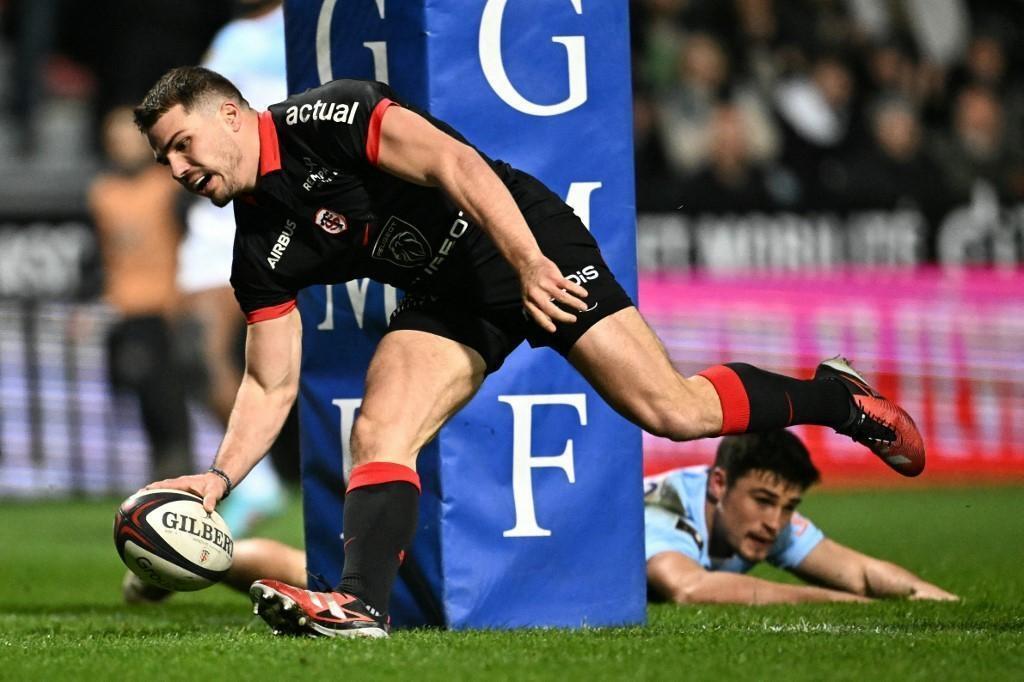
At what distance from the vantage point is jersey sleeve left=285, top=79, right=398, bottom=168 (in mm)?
4730

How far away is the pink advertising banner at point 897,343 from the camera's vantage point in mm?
11375

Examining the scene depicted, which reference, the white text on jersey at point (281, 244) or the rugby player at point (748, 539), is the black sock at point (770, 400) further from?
the white text on jersey at point (281, 244)

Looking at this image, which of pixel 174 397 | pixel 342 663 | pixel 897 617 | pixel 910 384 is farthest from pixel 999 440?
pixel 342 663

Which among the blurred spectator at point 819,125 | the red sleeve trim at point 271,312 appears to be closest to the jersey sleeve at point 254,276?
the red sleeve trim at point 271,312

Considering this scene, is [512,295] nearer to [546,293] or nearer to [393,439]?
[546,293]

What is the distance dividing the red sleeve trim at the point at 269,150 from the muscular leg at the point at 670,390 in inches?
38.8

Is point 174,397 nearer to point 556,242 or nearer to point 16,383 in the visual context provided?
point 16,383

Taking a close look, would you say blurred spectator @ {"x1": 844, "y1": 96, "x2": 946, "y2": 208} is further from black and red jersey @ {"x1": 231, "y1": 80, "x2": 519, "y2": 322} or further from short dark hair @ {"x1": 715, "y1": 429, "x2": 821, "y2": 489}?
black and red jersey @ {"x1": 231, "y1": 80, "x2": 519, "y2": 322}

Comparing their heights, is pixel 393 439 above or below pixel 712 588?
above

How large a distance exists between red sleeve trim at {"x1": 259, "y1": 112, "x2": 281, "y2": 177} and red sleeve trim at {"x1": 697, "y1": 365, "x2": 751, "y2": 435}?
137 cm

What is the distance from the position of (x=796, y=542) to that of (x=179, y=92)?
9.98ft

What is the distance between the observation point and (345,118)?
187 inches

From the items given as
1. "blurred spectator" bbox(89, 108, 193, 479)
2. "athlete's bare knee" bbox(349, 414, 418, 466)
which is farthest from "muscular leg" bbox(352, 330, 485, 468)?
"blurred spectator" bbox(89, 108, 193, 479)

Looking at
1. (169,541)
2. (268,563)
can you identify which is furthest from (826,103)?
(169,541)
